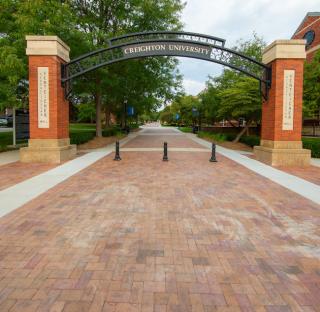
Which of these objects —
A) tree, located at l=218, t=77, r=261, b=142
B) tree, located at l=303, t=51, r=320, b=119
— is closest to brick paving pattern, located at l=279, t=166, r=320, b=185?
tree, located at l=218, t=77, r=261, b=142

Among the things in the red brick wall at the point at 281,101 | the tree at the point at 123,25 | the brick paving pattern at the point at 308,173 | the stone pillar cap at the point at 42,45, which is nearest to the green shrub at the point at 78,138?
the tree at the point at 123,25

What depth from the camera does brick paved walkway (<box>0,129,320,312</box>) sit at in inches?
133

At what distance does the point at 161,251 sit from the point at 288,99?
1109 cm

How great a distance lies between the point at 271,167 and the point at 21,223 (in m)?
9.63

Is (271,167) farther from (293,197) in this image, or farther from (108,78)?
(108,78)

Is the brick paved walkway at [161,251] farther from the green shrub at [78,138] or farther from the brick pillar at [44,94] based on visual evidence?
the green shrub at [78,138]

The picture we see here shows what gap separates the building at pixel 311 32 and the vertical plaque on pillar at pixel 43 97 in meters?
28.0

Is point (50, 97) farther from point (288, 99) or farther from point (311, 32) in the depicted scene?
point (311, 32)

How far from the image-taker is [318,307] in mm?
3234

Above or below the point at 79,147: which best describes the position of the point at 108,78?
above

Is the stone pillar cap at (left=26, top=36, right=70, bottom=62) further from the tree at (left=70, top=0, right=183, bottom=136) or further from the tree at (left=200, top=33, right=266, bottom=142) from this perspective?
the tree at (left=200, top=33, right=266, bottom=142)

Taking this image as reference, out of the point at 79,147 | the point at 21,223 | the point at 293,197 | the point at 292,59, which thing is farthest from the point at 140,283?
the point at 79,147

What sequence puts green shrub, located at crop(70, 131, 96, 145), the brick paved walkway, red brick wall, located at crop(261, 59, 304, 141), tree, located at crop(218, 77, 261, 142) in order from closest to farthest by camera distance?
the brick paved walkway → red brick wall, located at crop(261, 59, 304, 141) → tree, located at crop(218, 77, 261, 142) → green shrub, located at crop(70, 131, 96, 145)

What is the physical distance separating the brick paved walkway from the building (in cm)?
3148
